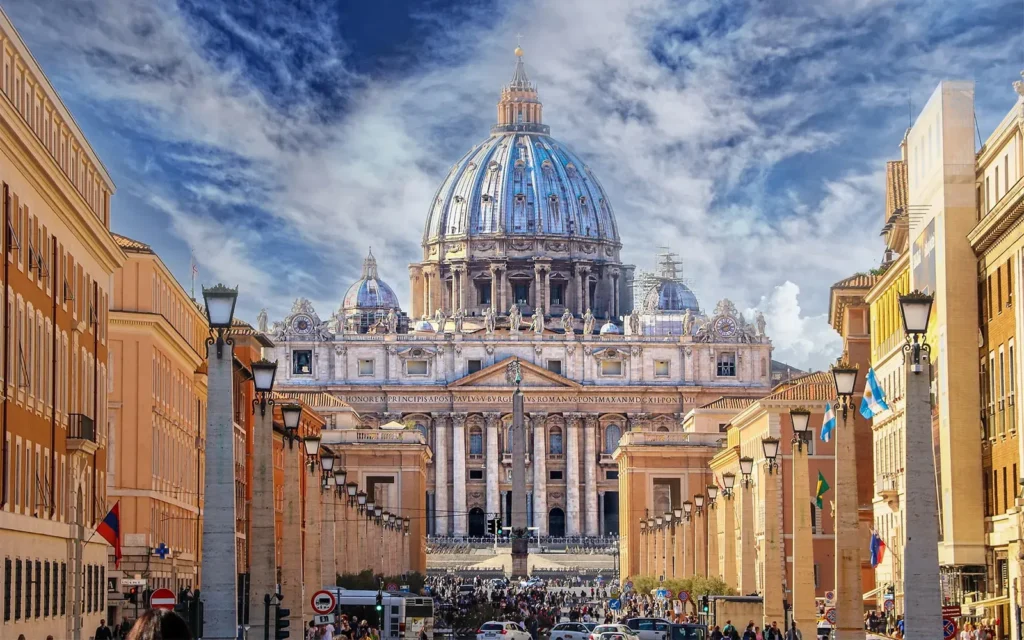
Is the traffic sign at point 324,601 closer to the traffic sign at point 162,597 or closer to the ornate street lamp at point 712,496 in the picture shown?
the traffic sign at point 162,597

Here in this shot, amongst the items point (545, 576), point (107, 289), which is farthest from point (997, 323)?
point (545, 576)

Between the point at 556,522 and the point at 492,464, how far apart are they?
26.1 ft

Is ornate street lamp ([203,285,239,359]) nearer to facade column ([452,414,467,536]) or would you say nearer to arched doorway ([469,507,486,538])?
facade column ([452,414,467,536])

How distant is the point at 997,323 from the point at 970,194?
4.50 meters

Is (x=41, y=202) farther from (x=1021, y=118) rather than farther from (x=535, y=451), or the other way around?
(x=535, y=451)

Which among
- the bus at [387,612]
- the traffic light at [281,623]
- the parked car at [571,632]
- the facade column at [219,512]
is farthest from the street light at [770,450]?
the bus at [387,612]

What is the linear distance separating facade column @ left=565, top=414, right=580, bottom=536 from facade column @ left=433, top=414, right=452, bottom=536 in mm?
9928

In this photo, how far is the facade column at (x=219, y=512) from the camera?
82.7ft

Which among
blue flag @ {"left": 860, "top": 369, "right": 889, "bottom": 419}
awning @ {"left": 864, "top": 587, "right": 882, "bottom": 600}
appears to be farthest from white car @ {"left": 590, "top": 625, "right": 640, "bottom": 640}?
awning @ {"left": 864, "top": 587, "right": 882, "bottom": 600}

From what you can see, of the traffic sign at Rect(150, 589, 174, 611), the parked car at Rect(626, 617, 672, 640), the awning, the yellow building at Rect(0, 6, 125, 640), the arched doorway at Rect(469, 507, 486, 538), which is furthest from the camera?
the arched doorway at Rect(469, 507, 486, 538)

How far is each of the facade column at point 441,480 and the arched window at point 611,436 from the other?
13.5 m

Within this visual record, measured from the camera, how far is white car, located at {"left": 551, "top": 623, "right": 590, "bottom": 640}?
5657 cm

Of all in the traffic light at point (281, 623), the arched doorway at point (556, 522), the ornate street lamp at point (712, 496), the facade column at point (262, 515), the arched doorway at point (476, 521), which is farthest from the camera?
the arched doorway at point (556, 522)

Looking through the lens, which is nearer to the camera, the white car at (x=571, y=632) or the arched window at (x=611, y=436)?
the white car at (x=571, y=632)
